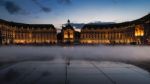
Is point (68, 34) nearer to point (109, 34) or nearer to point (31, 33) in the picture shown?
point (31, 33)

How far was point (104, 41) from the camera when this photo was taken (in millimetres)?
193125

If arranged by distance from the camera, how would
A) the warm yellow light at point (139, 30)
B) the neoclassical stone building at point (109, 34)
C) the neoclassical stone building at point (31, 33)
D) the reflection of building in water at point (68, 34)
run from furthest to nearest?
the neoclassical stone building at point (31, 33)
the reflection of building in water at point (68, 34)
the neoclassical stone building at point (109, 34)
the warm yellow light at point (139, 30)

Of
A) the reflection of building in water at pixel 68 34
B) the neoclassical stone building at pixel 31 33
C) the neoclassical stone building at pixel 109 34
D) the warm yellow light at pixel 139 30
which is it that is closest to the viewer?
the warm yellow light at pixel 139 30

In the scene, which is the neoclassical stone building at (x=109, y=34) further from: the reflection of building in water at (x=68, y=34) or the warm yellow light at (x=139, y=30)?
the warm yellow light at (x=139, y=30)

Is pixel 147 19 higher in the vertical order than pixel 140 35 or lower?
higher

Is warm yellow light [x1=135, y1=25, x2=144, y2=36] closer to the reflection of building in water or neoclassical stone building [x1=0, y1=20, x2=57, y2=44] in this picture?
the reflection of building in water

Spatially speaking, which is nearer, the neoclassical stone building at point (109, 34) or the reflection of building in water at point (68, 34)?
the neoclassical stone building at point (109, 34)

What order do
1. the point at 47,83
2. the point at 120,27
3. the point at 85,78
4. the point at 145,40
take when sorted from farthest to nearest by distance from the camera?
the point at 120,27 → the point at 145,40 → the point at 85,78 → the point at 47,83

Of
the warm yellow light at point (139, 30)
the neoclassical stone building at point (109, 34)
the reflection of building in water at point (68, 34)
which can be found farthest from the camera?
the reflection of building in water at point (68, 34)

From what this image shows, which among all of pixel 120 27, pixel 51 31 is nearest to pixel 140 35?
pixel 120 27

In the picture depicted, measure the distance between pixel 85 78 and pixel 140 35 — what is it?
5245 inches

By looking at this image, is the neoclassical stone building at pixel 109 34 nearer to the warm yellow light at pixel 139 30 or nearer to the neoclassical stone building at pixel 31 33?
the warm yellow light at pixel 139 30

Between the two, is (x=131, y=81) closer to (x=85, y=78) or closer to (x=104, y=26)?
(x=85, y=78)

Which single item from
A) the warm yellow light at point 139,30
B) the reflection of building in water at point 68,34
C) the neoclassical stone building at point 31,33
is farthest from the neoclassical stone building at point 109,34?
the neoclassical stone building at point 31,33
